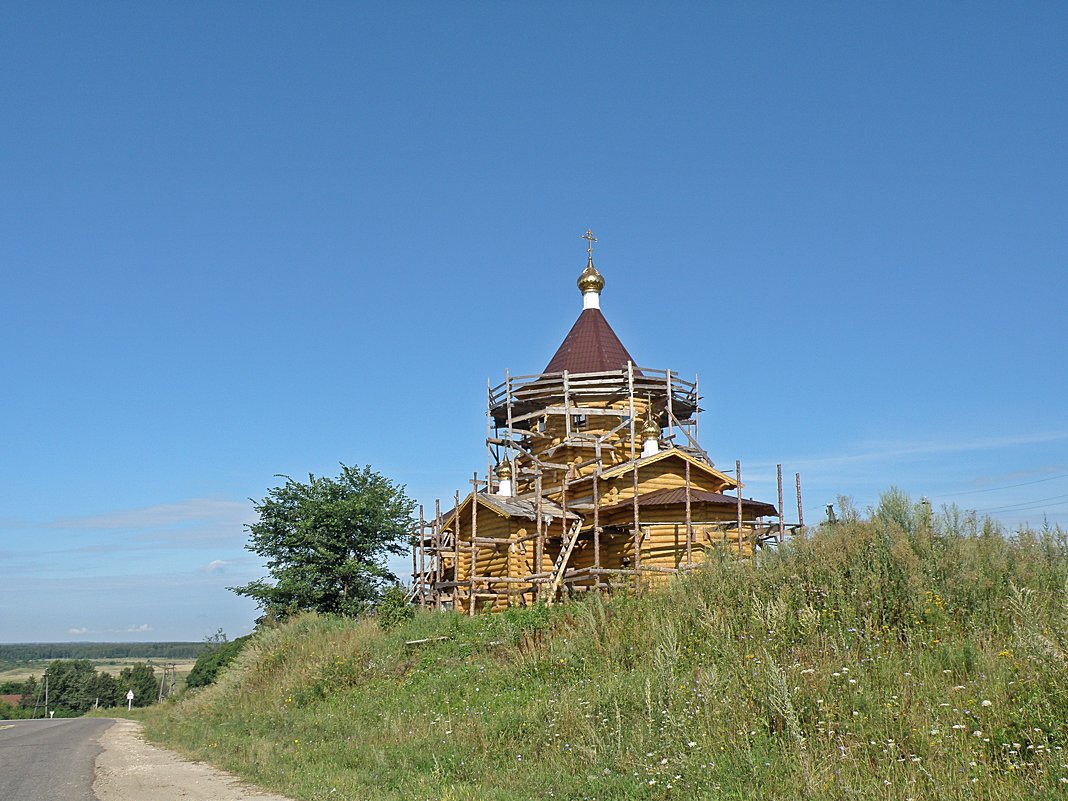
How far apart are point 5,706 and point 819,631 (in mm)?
75015

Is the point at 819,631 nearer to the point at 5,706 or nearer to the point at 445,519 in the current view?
the point at 445,519

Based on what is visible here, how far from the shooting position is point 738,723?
7812 mm

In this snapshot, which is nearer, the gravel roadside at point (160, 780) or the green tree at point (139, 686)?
the gravel roadside at point (160, 780)

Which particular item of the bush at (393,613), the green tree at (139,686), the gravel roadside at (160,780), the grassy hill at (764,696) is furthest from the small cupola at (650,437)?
the green tree at (139,686)

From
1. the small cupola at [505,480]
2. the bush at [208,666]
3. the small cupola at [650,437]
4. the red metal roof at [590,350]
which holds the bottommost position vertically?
the bush at [208,666]

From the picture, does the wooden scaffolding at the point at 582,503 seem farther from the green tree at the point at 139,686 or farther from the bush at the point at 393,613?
the green tree at the point at 139,686

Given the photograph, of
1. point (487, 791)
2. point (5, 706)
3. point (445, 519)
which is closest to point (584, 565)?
point (445, 519)

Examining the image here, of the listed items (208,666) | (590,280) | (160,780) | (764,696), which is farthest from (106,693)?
(764,696)

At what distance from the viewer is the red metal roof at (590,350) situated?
3325 centimetres

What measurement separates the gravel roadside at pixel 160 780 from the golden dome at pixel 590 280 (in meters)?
25.0

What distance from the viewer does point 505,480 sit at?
31.0 metres

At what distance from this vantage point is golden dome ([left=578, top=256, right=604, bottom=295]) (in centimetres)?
3616

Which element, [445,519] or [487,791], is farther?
[445,519]

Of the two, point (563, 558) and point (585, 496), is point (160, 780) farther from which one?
point (585, 496)
